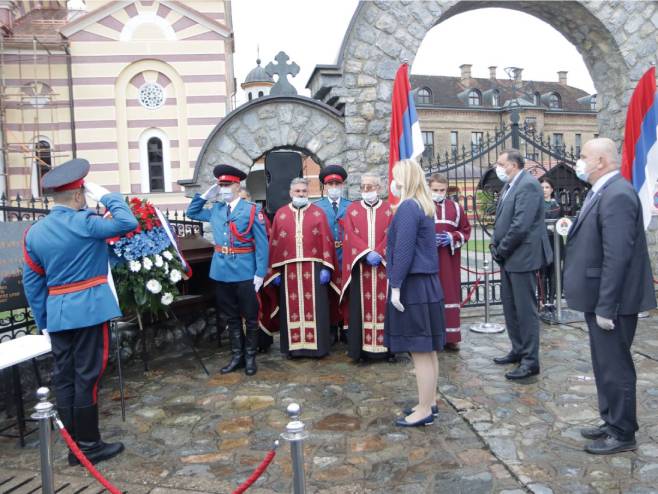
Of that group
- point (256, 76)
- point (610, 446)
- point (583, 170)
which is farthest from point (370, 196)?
point (256, 76)

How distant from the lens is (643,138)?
772cm

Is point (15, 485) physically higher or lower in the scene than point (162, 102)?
lower

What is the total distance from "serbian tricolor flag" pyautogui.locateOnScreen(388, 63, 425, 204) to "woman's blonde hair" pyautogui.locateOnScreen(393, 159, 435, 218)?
9.89 feet

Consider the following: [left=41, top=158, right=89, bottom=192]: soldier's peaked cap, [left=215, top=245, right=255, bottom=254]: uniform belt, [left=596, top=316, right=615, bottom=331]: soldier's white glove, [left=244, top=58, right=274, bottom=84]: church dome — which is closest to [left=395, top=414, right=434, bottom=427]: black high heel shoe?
[left=596, top=316, right=615, bottom=331]: soldier's white glove

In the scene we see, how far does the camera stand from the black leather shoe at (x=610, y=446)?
364 cm

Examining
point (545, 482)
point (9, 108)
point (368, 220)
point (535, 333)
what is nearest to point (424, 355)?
point (545, 482)

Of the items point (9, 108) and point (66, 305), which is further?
point (9, 108)

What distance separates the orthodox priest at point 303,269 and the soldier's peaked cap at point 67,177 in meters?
2.59

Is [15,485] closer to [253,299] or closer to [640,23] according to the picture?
[253,299]

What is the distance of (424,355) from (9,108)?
76.5 feet

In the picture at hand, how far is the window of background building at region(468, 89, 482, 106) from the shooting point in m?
47.6

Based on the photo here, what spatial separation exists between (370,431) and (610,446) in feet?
5.23

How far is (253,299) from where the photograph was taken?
19.0 ft

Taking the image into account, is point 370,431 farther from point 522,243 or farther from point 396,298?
point 522,243
